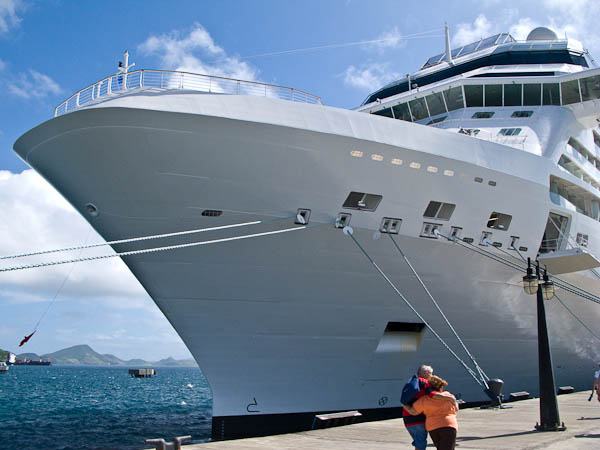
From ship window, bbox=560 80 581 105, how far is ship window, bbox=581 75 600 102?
153 mm

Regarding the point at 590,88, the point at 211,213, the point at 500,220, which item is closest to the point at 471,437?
the point at 211,213

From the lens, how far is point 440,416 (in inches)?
188

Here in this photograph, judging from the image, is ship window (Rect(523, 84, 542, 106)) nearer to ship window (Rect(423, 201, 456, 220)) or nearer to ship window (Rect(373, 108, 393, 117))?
ship window (Rect(373, 108, 393, 117))

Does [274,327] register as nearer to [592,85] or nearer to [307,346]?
[307,346]

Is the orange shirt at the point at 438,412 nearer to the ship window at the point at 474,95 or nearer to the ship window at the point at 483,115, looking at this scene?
the ship window at the point at 483,115

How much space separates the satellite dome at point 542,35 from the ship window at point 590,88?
18.1 feet

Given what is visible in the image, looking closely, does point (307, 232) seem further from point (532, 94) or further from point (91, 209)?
point (532, 94)

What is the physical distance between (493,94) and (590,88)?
266 cm

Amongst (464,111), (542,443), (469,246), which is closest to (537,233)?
(469,246)

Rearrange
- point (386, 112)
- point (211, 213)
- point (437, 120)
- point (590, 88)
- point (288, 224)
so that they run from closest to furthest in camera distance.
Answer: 1. point (211, 213)
2. point (288, 224)
3. point (590, 88)
4. point (437, 120)
5. point (386, 112)

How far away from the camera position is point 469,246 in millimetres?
11453

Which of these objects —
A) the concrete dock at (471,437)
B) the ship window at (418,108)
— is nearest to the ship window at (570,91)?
the ship window at (418,108)

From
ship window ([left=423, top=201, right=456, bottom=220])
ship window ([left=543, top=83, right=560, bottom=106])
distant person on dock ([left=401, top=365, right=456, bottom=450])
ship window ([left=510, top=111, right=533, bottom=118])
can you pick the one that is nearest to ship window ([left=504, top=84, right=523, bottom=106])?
ship window ([left=510, top=111, right=533, bottom=118])

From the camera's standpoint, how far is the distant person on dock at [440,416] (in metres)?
4.73
